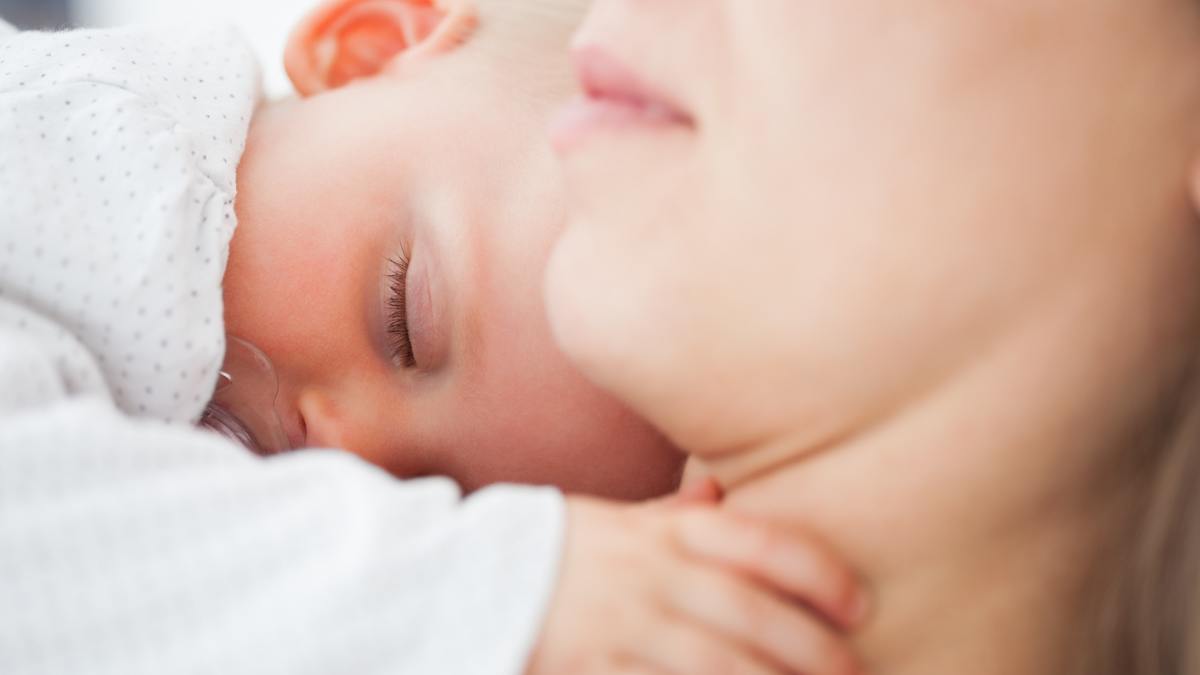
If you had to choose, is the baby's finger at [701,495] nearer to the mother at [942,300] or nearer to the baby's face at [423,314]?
the mother at [942,300]

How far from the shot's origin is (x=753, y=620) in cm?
62

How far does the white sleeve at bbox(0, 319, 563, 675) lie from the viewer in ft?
1.91

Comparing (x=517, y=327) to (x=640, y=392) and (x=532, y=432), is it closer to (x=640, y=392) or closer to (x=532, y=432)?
(x=532, y=432)

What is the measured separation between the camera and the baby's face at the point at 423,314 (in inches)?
36.6

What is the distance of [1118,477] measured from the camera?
66cm

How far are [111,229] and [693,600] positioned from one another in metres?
0.51

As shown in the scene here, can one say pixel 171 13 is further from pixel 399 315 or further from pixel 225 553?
pixel 225 553

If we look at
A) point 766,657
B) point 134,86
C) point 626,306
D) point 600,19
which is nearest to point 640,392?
point 626,306

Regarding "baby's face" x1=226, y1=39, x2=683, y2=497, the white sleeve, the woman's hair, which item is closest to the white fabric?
A: the white sleeve

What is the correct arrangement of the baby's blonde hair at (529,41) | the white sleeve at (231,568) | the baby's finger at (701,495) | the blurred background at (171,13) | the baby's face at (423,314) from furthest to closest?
the blurred background at (171,13)
the baby's blonde hair at (529,41)
the baby's face at (423,314)
the baby's finger at (701,495)
the white sleeve at (231,568)

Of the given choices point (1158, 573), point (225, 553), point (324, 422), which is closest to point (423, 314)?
point (324, 422)

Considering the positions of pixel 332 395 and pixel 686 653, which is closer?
pixel 686 653

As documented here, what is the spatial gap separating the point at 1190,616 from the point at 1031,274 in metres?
0.22

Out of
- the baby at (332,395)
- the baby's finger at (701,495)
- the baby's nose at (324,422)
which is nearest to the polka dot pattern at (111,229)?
the baby at (332,395)
